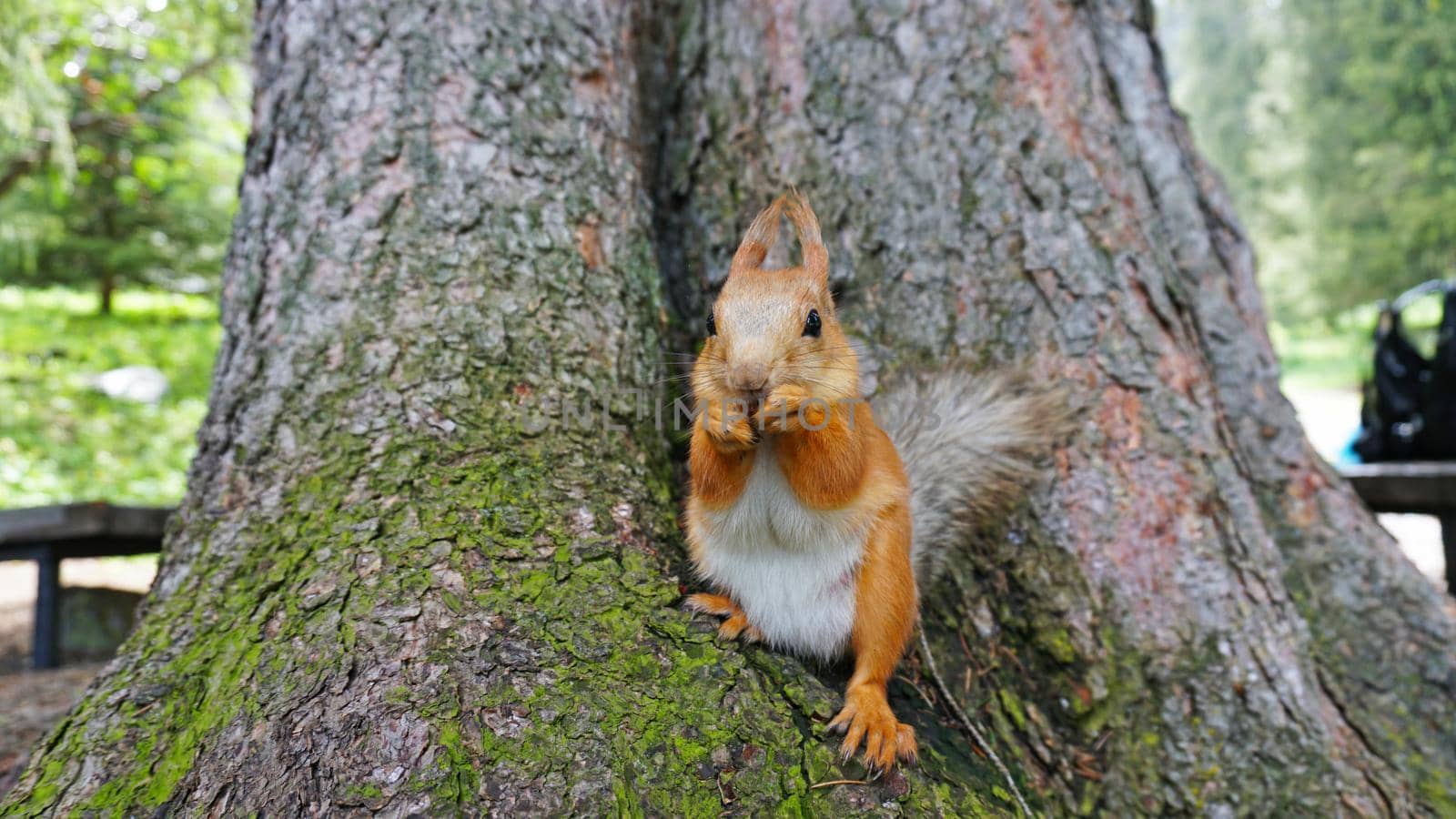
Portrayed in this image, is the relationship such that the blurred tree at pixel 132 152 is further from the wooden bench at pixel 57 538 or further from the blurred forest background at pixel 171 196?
the wooden bench at pixel 57 538

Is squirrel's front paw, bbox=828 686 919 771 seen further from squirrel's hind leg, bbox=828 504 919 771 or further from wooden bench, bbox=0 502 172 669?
wooden bench, bbox=0 502 172 669

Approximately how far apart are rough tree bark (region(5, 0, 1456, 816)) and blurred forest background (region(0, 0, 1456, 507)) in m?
3.41

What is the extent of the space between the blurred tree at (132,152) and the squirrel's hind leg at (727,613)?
16.0 ft

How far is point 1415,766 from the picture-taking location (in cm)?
168

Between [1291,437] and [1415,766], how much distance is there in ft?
2.24

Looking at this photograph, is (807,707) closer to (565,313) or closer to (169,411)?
(565,313)

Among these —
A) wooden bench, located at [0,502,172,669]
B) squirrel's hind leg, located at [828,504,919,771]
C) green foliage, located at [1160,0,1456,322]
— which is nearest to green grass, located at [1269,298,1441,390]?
green foliage, located at [1160,0,1456,322]

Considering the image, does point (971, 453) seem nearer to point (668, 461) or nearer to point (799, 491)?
point (799, 491)

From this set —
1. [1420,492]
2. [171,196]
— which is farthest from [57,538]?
[171,196]

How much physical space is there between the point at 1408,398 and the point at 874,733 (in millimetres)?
4534

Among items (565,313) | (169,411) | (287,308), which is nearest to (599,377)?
(565,313)

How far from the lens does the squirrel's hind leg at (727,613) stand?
137 centimetres

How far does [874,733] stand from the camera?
1.22 meters

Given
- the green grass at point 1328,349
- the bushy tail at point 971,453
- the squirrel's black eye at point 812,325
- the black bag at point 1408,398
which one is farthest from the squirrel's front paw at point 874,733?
the green grass at point 1328,349
